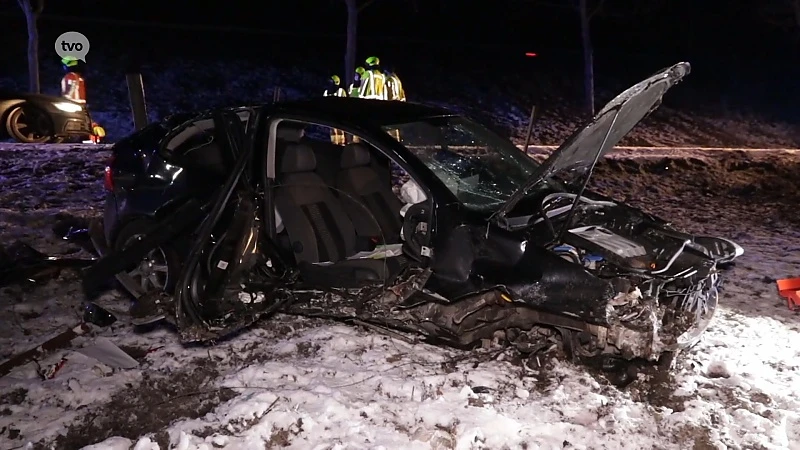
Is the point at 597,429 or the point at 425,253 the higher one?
the point at 425,253

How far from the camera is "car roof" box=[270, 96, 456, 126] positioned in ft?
14.4

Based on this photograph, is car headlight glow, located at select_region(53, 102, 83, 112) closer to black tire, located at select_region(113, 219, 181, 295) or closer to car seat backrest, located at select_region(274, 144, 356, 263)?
black tire, located at select_region(113, 219, 181, 295)

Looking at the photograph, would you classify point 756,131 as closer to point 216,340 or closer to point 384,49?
point 384,49

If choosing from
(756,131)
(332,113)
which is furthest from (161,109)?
(756,131)

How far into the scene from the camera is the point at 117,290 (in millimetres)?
5340

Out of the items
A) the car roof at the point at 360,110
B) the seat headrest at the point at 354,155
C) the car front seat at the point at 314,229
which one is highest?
the car roof at the point at 360,110

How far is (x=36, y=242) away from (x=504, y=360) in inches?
187

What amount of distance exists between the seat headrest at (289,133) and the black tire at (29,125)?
8.17m

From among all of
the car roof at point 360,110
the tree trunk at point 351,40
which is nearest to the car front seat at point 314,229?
the car roof at point 360,110

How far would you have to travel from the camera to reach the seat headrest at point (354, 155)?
4929 millimetres

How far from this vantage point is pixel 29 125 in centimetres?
1116

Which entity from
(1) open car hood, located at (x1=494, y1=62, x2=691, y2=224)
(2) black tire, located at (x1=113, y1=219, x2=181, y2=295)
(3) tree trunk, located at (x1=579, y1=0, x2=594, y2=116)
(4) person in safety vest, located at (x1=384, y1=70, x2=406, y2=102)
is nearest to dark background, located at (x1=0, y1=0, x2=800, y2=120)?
(3) tree trunk, located at (x1=579, y1=0, x2=594, y2=116)

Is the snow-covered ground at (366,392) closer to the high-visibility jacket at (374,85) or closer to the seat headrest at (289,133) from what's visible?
the seat headrest at (289,133)

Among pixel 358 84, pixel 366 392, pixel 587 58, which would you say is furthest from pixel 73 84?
pixel 587 58
